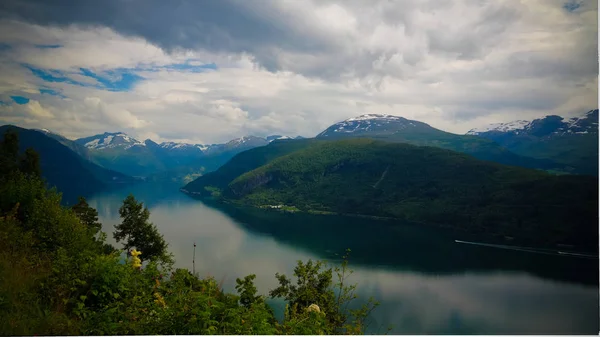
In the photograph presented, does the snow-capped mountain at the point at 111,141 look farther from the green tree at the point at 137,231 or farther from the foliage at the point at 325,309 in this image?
the foliage at the point at 325,309

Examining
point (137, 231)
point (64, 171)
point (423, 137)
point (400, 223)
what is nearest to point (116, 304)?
point (137, 231)

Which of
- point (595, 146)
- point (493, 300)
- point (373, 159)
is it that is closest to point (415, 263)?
point (493, 300)

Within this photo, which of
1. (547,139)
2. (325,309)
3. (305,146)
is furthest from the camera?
(305,146)

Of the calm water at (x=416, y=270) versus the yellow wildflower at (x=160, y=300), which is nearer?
the yellow wildflower at (x=160, y=300)

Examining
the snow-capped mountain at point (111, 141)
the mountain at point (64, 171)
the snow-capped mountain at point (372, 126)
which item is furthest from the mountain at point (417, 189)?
the snow-capped mountain at point (111, 141)

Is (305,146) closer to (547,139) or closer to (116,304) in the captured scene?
(547,139)

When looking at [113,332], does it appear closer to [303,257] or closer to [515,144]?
[303,257]
